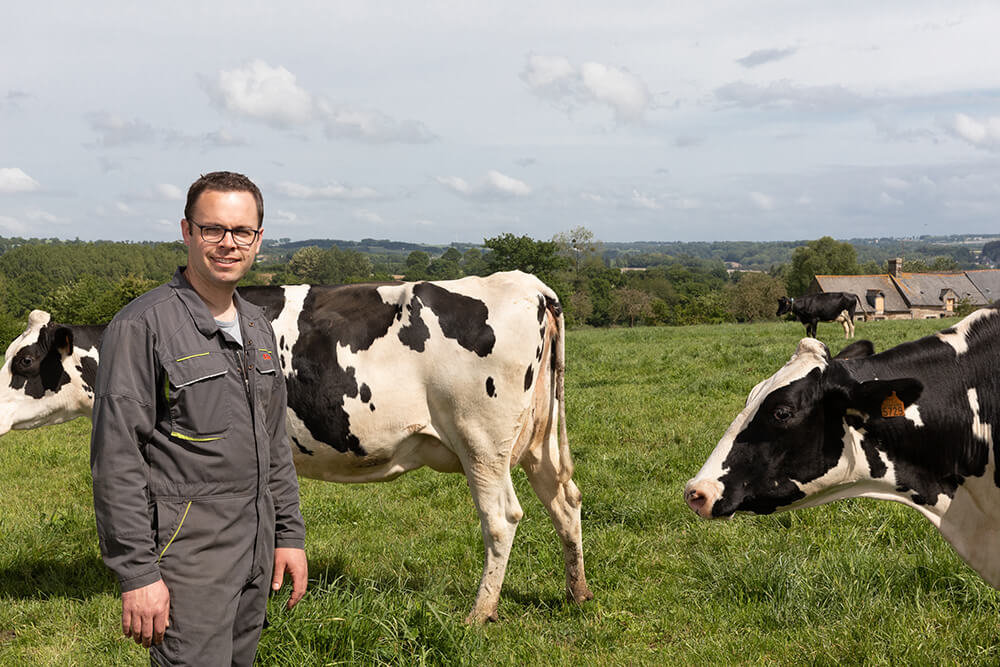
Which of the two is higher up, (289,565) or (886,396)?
(886,396)

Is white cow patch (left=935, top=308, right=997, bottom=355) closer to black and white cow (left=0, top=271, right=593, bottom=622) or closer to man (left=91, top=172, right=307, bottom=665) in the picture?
black and white cow (left=0, top=271, right=593, bottom=622)

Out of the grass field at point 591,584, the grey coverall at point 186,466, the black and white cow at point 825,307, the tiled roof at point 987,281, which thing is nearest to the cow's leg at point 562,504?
the grass field at point 591,584

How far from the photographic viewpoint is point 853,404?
3.18 meters

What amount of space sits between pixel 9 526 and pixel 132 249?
147m

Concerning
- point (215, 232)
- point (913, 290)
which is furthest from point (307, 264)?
point (215, 232)

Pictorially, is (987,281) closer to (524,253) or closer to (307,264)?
(524,253)

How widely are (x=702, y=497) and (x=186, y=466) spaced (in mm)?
2289

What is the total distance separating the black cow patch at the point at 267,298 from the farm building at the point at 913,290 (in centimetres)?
6386

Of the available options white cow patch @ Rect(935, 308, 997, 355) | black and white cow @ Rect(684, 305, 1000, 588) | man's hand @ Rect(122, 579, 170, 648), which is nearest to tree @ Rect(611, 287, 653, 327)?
white cow patch @ Rect(935, 308, 997, 355)

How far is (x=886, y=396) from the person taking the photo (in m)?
3.06

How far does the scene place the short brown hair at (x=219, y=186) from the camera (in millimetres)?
2447

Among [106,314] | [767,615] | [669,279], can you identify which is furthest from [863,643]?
[669,279]

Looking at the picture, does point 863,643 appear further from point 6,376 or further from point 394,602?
point 6,376

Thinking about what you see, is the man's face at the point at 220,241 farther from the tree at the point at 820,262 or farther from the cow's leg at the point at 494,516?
the tree at the point at 820,262
